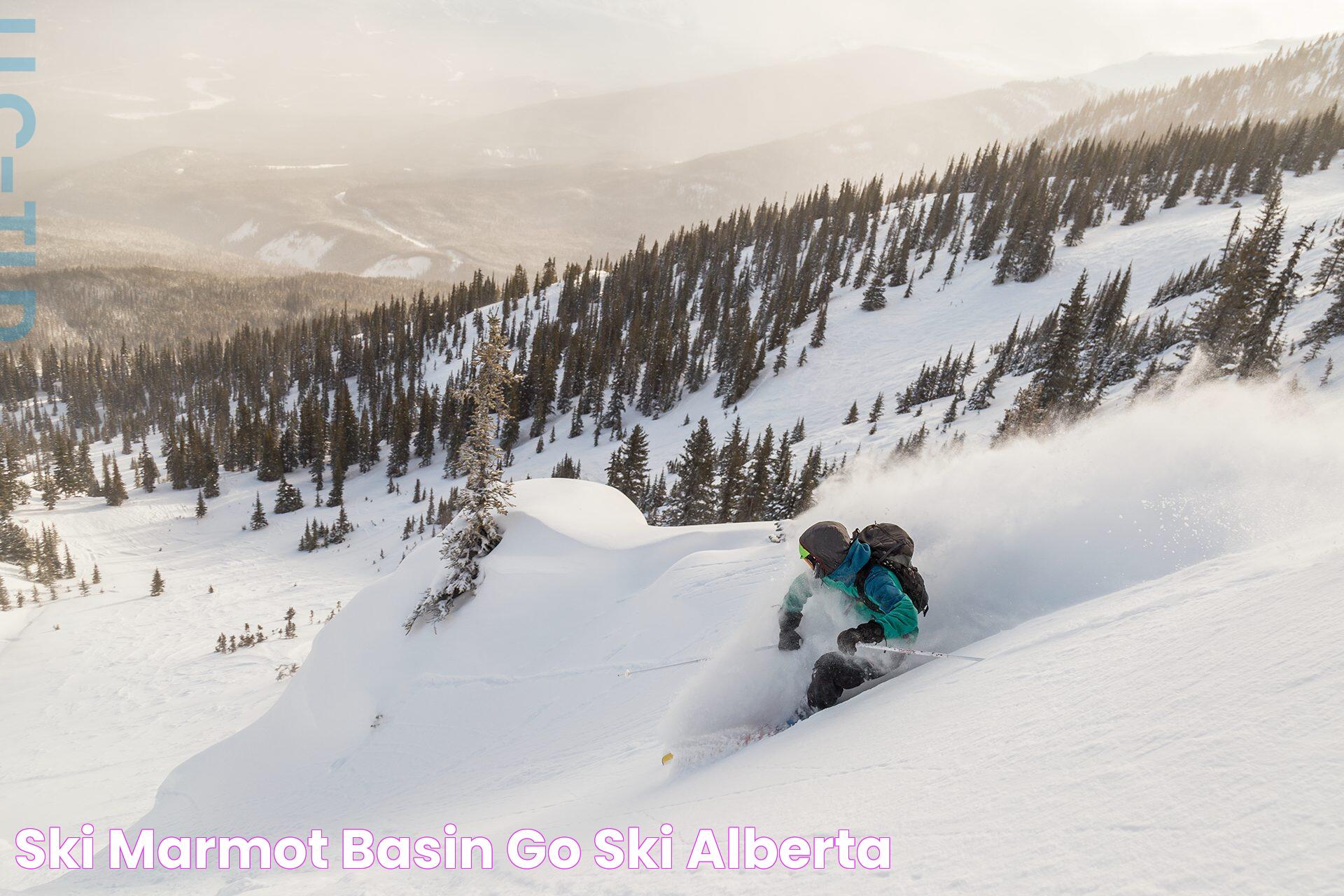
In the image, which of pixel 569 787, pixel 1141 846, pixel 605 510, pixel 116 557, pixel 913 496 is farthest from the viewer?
pixel 116 557

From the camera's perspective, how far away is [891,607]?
18.5 feet

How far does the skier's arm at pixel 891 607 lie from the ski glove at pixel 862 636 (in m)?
0.05

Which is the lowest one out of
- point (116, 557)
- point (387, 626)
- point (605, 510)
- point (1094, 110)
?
point (116, 557)

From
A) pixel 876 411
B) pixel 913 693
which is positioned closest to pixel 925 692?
pixel 913 693

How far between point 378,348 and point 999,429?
109185 millimetres

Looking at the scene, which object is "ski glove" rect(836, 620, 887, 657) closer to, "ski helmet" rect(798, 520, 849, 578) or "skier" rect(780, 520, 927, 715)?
"skier" rect(780, 520, 927, 715)

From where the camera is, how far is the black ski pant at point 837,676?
611 centimetres

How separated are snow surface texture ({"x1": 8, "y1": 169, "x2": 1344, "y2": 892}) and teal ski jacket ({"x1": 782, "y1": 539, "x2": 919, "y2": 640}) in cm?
48

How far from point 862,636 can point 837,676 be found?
83cm

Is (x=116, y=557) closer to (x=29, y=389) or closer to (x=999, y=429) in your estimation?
(x=999, y=429)

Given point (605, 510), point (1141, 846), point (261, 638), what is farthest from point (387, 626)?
point (261, 638)

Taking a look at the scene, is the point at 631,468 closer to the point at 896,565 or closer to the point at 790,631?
the point at 790,631

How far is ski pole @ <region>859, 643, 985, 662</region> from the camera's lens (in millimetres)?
5301

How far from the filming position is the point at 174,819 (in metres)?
12.3
